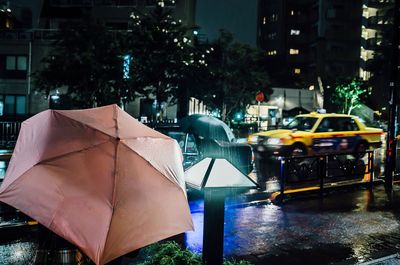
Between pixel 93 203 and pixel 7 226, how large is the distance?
199 inches

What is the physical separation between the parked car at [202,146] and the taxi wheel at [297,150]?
3.70 m

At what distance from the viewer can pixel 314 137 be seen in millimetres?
16828

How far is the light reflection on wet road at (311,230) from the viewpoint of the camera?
6.80 m

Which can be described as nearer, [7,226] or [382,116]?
[7,226]

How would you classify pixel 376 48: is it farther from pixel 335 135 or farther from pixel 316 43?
pixel 335 135

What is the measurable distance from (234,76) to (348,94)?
66.0 feet

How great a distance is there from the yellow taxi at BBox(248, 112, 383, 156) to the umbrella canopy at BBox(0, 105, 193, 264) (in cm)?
1309

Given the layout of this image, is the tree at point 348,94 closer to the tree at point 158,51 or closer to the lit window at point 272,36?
the tree at point 158,51

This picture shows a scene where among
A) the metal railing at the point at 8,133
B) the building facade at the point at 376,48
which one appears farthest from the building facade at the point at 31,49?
the building facade at the point at 376,48

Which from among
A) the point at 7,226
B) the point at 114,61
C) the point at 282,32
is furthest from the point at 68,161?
the point at 282,32

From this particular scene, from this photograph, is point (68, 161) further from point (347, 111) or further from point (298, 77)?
point (298, 77)

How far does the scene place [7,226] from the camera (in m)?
7.32

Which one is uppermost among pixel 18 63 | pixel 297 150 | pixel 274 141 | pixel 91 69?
pixel 18 63

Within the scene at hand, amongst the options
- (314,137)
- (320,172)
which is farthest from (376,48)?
(320,172)
